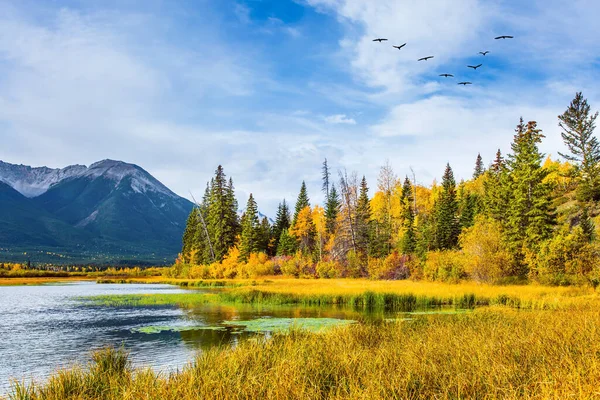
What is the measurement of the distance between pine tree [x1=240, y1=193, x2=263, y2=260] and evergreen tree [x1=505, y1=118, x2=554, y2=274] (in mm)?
41272

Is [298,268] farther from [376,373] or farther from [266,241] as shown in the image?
[376,373]

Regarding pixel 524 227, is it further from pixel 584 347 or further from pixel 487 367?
pixel 487 367

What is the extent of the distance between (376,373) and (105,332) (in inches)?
684

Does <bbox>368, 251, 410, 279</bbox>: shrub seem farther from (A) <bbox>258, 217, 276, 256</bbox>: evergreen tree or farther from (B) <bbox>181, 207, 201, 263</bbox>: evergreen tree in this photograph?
(B) <bbox>181, 207, 201, 263</bbox>: evergreen tree

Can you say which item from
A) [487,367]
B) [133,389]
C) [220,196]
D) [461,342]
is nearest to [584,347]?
[461,342]

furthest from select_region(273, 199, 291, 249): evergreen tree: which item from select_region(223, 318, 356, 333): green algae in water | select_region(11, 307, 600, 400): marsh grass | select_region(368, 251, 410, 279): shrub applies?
select_region(11, 307, 600, 400): marsh grass

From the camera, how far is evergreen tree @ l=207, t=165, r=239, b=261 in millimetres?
81750

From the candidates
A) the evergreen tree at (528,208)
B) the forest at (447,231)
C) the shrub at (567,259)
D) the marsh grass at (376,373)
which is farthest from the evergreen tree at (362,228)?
the marsh grass at (376,373)

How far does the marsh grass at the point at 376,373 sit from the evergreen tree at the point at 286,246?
227ft

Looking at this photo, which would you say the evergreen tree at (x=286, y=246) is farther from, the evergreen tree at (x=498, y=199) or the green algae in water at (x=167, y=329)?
the green algae in water at (x=167, y=329)

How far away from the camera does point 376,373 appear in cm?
803

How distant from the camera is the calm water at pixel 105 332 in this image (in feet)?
48.0

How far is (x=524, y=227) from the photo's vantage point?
153 feet

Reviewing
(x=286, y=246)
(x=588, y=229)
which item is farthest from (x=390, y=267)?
(x=286, y=246)
